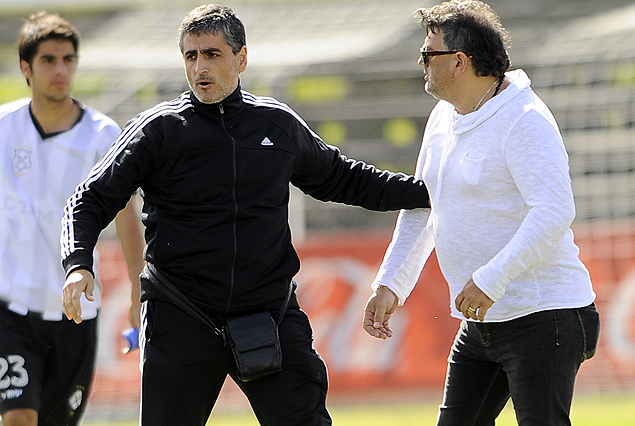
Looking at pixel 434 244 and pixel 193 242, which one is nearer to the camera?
pixel 193 242

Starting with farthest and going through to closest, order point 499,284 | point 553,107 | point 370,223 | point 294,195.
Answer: point 370,223 < point 553,107 < point 294,195 < point 499,284

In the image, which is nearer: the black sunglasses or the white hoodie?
the white hoodie

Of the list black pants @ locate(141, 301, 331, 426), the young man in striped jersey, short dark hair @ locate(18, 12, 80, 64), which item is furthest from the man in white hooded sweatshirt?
short dark hair @ locate(18, 12, 80, 64)

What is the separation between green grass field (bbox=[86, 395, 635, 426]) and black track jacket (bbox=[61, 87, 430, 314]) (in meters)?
4.39

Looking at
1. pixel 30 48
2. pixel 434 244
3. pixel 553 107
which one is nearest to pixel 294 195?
pixel 553 107

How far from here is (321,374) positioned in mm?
3658

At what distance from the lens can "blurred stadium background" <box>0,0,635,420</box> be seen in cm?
860

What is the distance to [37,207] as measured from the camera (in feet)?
14.4

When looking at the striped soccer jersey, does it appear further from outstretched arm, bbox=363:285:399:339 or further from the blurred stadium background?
the blurred stadium background

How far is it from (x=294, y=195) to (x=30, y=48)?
611 cm

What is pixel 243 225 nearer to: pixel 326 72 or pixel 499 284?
pixel 499 284

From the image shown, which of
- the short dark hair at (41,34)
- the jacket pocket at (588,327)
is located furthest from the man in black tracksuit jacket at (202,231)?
the short dark hair at (41,34)

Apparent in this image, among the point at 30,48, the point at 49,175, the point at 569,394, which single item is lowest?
the point at 569,394

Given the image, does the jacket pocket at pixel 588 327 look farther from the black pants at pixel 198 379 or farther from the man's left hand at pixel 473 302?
the black pants at pixel 198 379
